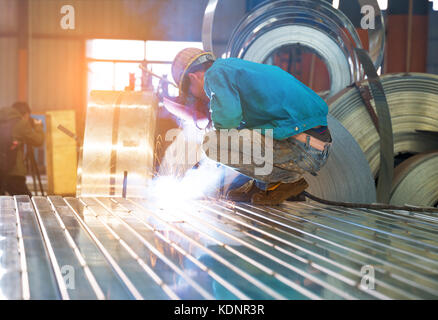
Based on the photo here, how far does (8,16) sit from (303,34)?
913 centimetres

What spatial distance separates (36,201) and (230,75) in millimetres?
1138

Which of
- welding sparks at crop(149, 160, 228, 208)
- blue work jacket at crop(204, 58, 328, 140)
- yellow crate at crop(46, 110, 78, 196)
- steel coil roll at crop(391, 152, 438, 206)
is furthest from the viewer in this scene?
yellow crate at crop(46, 110, 78, 196)

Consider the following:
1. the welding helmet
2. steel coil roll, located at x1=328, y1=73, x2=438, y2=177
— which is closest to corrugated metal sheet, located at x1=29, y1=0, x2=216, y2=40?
steel coil roll, located at x1=328, y1=73, x2=438, y2=177

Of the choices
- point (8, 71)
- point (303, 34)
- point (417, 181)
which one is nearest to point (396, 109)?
point (417, 181)

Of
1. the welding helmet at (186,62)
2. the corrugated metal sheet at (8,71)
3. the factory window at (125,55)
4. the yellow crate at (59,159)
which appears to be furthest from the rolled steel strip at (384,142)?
the corrugated metal sheet at (8,71)

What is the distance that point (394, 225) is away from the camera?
7.43 ft

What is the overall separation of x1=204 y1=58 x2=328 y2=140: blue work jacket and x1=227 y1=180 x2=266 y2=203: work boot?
1.39 ft

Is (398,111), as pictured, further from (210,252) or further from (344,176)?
(210,252)

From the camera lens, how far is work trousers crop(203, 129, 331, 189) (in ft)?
9.23

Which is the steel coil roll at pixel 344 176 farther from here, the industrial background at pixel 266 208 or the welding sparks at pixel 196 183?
the welding sparks at pixel 196 183

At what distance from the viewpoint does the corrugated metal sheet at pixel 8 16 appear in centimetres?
1129

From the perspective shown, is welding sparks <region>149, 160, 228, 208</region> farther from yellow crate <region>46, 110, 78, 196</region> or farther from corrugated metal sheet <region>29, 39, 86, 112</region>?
corrugated metal sheet <region>29, 39, 86, 112</region>
